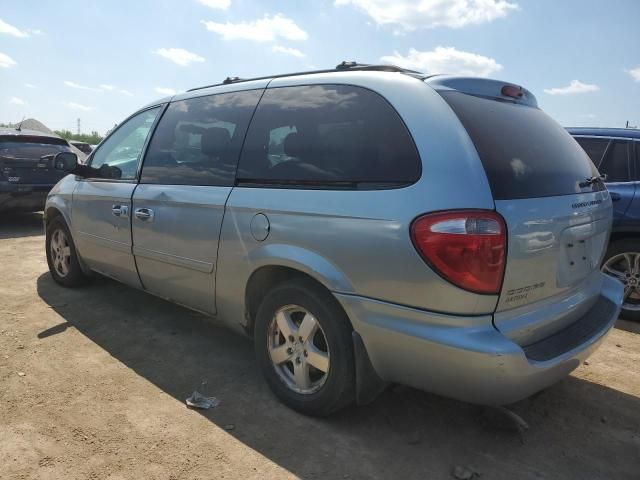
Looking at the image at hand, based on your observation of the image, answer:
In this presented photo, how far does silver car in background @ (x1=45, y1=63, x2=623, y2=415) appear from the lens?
213cm

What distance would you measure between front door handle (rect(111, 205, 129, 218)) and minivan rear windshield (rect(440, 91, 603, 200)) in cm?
251

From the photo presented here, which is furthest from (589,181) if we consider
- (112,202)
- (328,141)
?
(112,202)

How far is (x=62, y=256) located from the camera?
16.2 feet

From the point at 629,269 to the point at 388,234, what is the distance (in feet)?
11.7

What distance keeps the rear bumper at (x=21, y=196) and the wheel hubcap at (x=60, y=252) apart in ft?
→ 11.3

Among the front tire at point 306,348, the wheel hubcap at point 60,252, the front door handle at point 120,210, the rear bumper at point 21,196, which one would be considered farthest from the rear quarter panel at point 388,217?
the rear bumper at point 21,196

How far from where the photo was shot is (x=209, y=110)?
340 cm

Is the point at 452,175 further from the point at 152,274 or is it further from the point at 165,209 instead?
the point at 152,274

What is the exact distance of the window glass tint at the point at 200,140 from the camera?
311 cm

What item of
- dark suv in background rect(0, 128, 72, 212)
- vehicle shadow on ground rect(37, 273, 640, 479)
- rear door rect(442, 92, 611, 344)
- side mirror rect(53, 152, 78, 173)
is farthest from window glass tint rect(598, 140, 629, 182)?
dark suv in background rect(0, 128, 72, 212)

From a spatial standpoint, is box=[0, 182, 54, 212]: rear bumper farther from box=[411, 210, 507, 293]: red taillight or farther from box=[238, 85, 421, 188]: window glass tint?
box=[411, 210, 507, 293]: red taillight

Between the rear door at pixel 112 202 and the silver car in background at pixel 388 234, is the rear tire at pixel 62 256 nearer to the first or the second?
the rear door at pixel 112 202

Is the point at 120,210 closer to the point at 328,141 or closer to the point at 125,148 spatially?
the point at 125,148

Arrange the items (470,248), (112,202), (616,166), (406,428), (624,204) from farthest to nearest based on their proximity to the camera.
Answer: (616,166) → (624,204) → (112,202) → (406,428) → (470,248)
